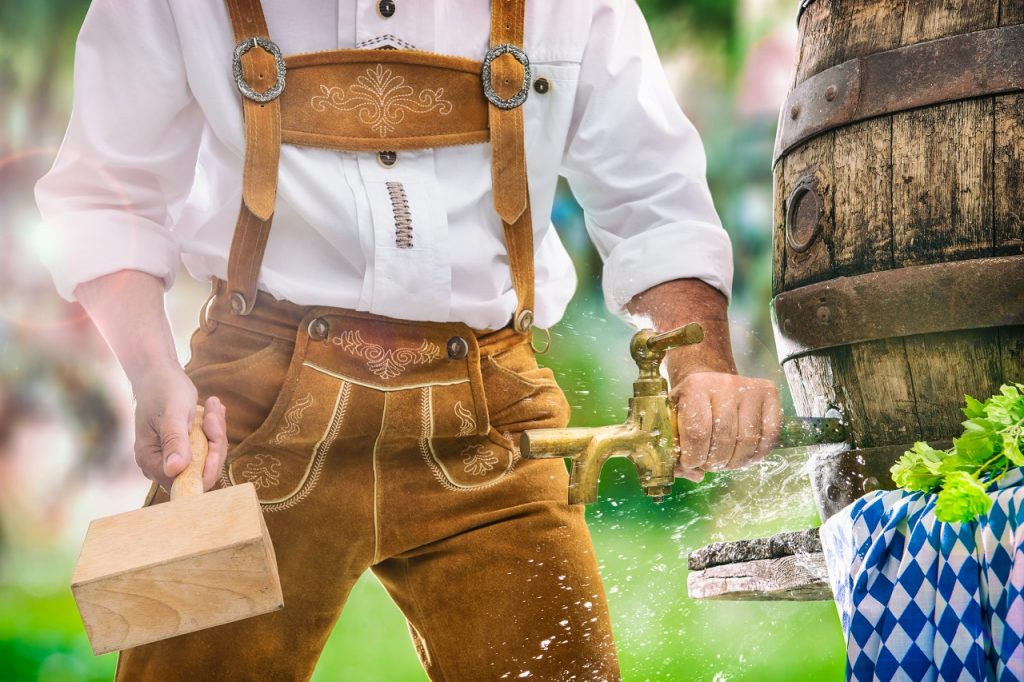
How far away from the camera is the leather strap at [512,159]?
1104mm

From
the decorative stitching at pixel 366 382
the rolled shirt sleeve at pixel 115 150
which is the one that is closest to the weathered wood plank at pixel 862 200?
the decorative stitching at pixel 366 382

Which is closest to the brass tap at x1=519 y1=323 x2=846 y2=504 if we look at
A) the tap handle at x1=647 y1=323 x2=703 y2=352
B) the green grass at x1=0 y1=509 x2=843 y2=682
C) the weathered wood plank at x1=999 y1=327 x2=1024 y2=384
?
the tap handle at x1=647 y1=323 x2=703 y2=352

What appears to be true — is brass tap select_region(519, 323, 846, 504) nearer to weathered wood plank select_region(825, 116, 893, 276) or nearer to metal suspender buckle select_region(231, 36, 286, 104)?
weathered wood plank select_region(825, 116, 893, 276)

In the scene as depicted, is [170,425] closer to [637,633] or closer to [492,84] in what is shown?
[492,84]

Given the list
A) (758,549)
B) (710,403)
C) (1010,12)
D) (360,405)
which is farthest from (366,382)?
(1010,12)

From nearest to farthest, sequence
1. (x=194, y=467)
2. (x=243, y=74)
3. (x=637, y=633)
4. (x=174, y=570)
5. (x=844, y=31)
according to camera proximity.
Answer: (x=174, y=570) < (x=194, y=467) < (x=243, y=74) < (x=844, y=31) < (x=637, y=633)

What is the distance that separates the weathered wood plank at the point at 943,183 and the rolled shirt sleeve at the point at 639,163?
19 cm

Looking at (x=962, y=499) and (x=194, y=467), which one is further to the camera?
(x=194, y=467)

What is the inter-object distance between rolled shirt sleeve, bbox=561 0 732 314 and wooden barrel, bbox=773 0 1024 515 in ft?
0.38

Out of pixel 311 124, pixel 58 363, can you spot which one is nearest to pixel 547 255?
pixel 311 124

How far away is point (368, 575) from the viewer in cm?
290

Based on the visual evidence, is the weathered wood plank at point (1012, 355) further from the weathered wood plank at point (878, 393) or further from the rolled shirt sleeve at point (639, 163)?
the rolled shirt sleeve at point (639, 163)

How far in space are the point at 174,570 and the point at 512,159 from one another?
54cm

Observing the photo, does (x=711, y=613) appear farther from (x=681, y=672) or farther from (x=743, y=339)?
(x=743, y=339)
